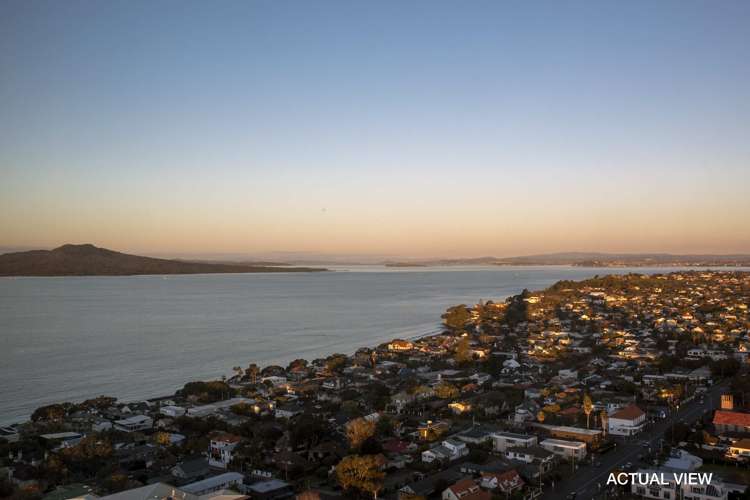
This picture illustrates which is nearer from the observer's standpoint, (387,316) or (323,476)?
(323,476)

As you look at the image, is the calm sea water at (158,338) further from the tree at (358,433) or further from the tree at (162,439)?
the tree at (358,433)

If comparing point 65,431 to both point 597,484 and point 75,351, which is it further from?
point 75,351

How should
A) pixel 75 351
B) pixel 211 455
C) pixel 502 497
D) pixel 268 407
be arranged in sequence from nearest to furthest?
pixel 502 497, pixel 211 455, pixel 268 407, pixel 75 351

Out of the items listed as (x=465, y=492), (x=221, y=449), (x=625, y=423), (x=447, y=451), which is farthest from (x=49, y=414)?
(x=625, y=423)

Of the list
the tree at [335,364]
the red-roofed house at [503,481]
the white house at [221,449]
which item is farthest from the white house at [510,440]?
the tree at [335,364]

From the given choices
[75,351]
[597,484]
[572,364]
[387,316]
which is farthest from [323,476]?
[387,316]

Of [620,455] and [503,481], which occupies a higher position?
[503,481]

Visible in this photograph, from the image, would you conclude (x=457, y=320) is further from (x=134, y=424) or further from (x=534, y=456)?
→ (x=534, y=456)
